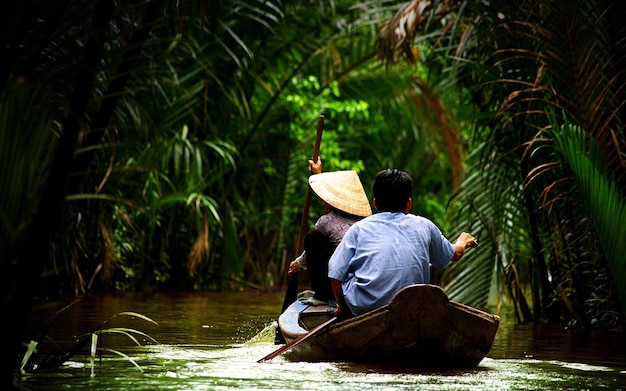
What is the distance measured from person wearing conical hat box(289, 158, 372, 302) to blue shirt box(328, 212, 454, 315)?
35.9 inches

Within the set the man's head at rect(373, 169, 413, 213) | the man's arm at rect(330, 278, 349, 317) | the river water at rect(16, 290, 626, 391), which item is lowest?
the river water at rect(16, 290, 626, 391)

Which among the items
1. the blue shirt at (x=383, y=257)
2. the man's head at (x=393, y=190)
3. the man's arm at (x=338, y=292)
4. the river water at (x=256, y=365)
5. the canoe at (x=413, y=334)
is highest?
the man's head at (x=393, y=190)

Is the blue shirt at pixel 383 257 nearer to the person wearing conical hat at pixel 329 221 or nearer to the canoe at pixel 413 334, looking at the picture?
the canoe at pixel 413 334

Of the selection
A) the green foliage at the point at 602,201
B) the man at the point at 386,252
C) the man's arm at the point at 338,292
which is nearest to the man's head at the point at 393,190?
the man at the point at 386,252

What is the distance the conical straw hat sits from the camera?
7.61 m

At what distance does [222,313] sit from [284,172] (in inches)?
255

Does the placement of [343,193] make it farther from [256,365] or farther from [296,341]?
[256,365]

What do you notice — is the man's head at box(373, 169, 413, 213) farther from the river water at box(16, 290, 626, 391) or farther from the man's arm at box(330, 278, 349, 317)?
the river water at box(16, 290, 626, 391)

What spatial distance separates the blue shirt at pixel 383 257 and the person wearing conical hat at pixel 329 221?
2.99 ft

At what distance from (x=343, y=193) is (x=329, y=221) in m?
0.23

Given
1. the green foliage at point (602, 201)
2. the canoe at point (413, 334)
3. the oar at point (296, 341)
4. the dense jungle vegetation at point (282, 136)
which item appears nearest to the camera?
the dense jungle vegetation at point (282, 136)

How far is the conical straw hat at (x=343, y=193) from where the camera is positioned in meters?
7.61

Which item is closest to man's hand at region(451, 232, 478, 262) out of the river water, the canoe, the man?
the man

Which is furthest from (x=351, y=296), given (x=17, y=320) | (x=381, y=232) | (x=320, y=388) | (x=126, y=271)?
(x=126, y=271)
